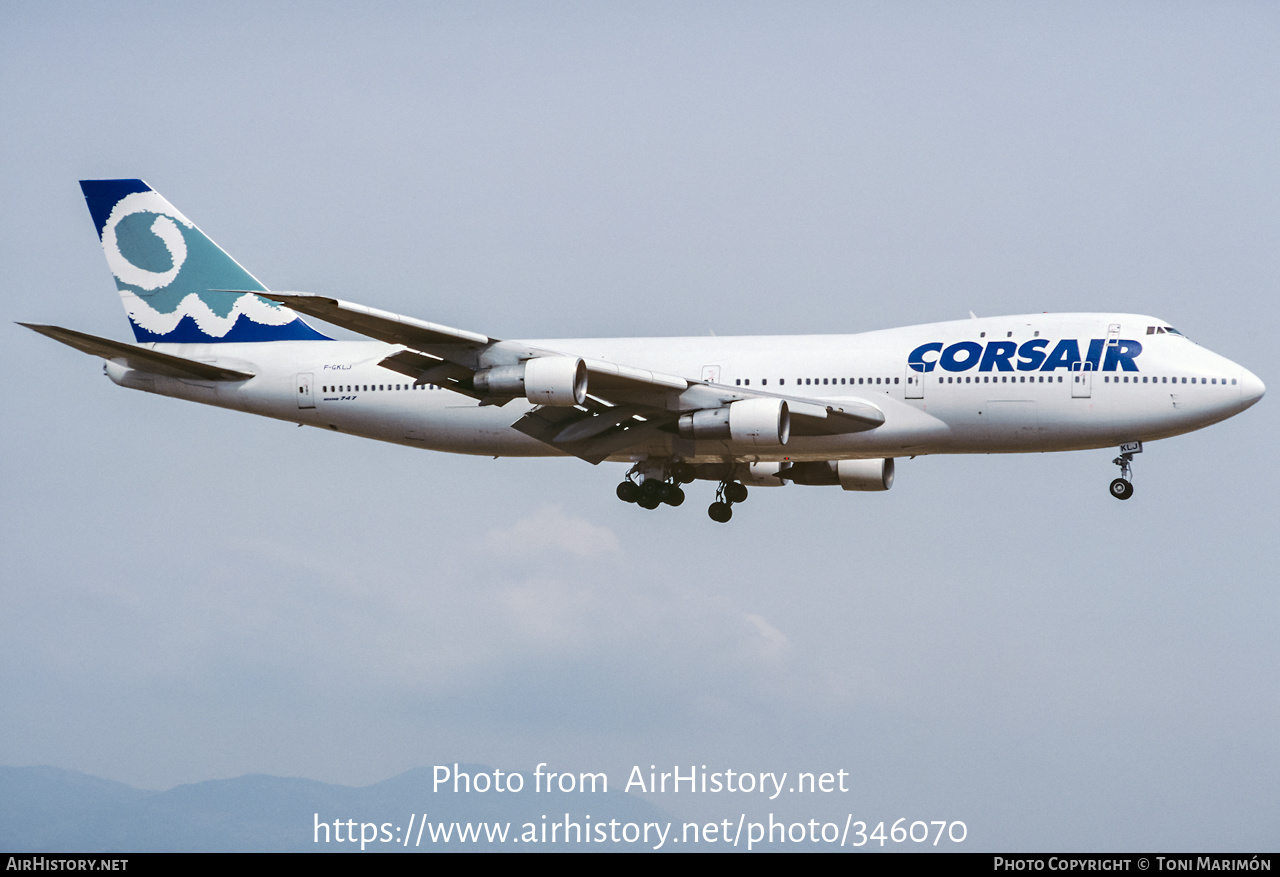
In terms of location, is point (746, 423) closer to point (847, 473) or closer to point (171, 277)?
point (847, 473)

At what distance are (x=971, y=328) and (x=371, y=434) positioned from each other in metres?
16.3

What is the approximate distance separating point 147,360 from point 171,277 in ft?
13.6

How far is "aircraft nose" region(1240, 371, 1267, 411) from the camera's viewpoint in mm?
37188

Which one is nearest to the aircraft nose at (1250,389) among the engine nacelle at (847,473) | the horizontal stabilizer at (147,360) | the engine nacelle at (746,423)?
the engine nacelle at (847,473)

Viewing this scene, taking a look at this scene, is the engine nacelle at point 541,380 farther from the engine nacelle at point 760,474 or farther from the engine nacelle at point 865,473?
the engine nacelle at point 865,473

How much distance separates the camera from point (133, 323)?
44.9 meters

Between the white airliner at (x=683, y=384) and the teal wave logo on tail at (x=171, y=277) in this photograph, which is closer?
the white airliner at (x=683, y=384)

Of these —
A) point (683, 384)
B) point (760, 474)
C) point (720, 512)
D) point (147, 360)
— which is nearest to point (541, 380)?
point (683, 384)

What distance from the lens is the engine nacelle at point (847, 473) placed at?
144 ft

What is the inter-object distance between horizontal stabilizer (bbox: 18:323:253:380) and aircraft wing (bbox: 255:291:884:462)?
659cm

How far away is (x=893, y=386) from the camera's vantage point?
126 feet

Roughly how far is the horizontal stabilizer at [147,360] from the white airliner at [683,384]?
0.20 ft

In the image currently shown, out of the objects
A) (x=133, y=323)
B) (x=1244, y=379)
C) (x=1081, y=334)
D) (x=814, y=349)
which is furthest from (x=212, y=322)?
(x=1244, y=379)

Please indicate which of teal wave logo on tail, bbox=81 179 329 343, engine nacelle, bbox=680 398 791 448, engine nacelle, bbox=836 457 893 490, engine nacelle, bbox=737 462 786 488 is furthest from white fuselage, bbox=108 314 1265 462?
engine nacelle, bbox=836 457 893 490
